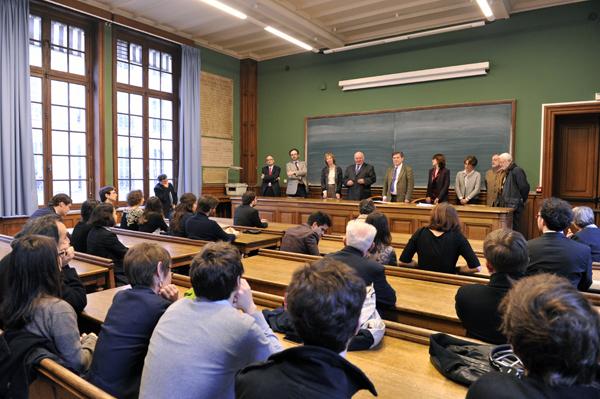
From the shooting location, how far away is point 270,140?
33.4 feet

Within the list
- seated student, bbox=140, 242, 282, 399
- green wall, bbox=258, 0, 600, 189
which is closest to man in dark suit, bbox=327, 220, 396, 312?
seated student, bbox=140, 242, 282, 399

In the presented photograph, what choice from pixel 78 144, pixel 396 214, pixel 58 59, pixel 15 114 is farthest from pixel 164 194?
pixel 396 214

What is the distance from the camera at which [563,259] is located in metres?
2.44

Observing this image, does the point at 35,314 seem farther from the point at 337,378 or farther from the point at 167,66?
the point at 167,66

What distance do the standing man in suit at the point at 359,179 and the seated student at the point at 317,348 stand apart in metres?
6.50

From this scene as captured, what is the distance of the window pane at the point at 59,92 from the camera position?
6.94 m

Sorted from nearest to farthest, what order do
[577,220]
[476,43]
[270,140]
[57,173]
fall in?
[577,220], [57,173], [476,43], [270,140]

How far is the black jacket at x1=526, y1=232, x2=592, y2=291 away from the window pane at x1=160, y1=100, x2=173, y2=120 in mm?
7728

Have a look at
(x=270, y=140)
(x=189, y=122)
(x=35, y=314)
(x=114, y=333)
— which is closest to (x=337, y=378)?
(x=114, y=333)

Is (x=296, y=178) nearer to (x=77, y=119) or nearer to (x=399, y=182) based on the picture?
(x=399, y=182)

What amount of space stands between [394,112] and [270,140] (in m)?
3.14

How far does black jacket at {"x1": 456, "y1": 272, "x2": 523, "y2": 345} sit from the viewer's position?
1.77 m

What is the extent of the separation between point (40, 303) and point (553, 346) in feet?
5.57

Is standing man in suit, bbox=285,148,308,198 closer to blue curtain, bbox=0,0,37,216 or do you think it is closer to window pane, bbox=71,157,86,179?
window pane, bbox=71,157,86,179
